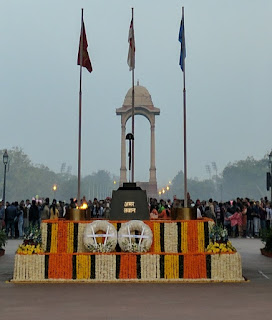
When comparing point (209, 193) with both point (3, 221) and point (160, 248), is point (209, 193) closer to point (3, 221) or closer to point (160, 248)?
point (3, 221)

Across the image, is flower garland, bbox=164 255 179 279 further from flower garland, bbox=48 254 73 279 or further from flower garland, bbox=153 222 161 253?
flower garland, bbox=48 254 73 279

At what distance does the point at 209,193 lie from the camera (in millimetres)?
176750

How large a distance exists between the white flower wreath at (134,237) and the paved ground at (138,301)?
1.11 meters

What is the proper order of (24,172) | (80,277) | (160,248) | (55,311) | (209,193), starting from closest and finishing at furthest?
(55,311) < (80,277) < (160,248) < (24,172) < (209,193)

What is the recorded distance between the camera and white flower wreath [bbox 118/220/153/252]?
1240 cm

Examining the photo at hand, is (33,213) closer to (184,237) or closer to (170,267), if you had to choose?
(184,237)

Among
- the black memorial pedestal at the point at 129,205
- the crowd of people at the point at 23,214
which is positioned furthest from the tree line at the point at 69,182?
the black memorial pedestal at the point at 129,205

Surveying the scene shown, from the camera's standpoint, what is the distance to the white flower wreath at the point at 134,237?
12398 millimetres

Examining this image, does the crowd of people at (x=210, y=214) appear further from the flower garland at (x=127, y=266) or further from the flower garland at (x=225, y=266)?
the flower garland at (x=127, y=266)

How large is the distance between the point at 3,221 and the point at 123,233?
47.6 feet

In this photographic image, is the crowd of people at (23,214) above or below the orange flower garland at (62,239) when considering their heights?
above

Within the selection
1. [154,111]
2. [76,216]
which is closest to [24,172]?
[154,111]

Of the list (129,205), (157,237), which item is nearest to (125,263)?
(157,237)

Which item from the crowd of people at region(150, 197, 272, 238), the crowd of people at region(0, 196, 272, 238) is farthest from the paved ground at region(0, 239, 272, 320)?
the crowd of people at region(150, 197, 272, 238)
